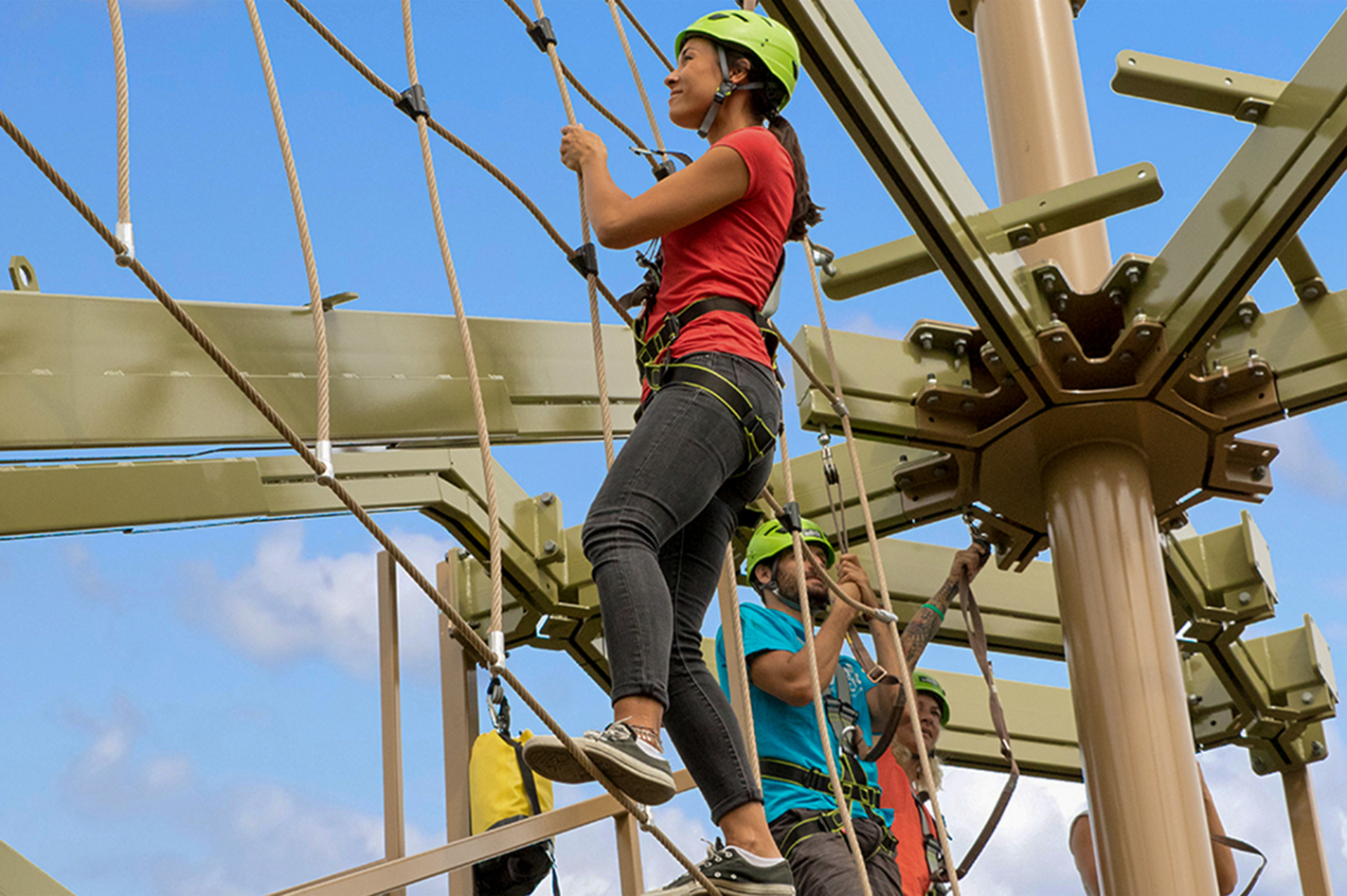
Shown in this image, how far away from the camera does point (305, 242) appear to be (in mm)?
2877

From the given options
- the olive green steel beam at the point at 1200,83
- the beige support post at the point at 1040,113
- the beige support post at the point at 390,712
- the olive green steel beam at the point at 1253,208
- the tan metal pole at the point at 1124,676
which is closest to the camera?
the olive green steel beam at the point at 1253,208

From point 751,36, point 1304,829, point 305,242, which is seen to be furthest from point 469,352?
point 1304,829

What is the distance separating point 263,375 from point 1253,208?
9.18ft

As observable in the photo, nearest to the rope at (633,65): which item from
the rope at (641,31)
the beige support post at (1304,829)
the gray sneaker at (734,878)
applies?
the rope at (641,31)

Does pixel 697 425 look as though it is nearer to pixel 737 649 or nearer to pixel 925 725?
pixel 737 649

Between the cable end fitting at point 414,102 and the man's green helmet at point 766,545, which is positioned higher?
the cable end fitting at point 414,102

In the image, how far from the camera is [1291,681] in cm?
750

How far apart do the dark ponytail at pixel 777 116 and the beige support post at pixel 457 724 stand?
11.2 feet

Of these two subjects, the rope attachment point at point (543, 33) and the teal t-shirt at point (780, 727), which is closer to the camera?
the rope attachment point at point (543, 33)

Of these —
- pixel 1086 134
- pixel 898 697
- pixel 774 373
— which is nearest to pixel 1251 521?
A: pixel 1086 134

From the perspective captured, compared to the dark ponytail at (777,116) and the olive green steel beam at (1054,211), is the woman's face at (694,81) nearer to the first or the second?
the dark ponytail at (777,116)

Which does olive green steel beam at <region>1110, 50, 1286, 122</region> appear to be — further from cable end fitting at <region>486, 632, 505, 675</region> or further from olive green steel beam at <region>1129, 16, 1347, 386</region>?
cable end fitting at <region>486, 632, 505, 675</region>

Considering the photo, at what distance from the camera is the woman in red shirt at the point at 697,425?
2.70 metres

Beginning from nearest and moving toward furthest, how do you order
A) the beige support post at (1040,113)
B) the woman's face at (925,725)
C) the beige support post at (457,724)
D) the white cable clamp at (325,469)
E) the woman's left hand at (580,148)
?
1. the white cable clamp at (325,469)
2. the woman's left hand at (580,148)
3. the beige support post at (1040,113)
4. the woman's face at (925,725)
5. the beige support post at (457,724)
